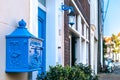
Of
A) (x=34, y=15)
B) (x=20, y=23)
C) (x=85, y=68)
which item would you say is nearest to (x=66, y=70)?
(x=34, y=15)

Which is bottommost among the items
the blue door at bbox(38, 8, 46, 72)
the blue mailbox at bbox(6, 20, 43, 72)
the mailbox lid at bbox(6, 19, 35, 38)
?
the blue mailbox at bbox(6, 20, 43, 72)

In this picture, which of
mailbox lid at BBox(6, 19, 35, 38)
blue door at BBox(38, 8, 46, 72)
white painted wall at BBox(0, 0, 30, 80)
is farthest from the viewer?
blue door at BBox(38, 8, 46, 72)

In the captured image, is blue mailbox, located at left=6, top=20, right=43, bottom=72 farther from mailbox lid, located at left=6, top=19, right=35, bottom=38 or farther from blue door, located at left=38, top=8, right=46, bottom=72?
blue door, located at left=38, top=8, right=46, bottom=72

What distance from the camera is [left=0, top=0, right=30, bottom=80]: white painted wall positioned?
4.71 metres

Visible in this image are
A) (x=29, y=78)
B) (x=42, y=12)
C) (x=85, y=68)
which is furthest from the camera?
(x=85, y=68)

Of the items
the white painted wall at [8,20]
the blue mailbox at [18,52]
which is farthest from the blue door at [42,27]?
the blue mailbox at [18,52]

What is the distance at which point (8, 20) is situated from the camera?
491cm

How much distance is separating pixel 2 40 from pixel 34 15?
147cm

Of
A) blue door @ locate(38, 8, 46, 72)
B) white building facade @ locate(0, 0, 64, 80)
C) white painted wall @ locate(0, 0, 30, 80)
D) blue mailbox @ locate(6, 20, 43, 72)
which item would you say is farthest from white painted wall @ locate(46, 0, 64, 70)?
blue mailbox @ locate(6, 20, 43, 72)

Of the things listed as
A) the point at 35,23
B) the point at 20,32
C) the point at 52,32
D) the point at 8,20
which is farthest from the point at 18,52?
the point at 52,32

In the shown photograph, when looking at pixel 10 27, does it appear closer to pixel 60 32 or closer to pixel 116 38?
pixel 60 32

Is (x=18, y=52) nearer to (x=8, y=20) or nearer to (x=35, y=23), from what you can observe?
(x=8, y=20)

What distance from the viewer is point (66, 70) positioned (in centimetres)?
615

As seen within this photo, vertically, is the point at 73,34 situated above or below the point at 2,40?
above
